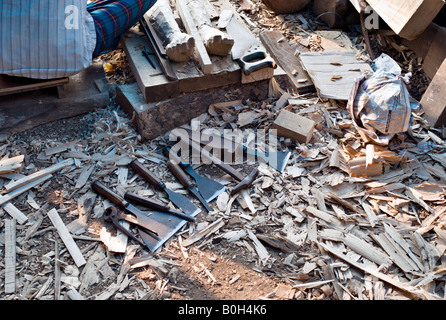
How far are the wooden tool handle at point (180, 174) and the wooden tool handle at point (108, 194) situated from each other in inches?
20.0

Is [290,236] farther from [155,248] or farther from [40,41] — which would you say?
[40,41]

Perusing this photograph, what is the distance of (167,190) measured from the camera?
3219 millimetres

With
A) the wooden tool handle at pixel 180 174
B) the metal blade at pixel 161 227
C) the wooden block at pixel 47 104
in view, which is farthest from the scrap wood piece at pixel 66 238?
the wooden block at pixel 47 104

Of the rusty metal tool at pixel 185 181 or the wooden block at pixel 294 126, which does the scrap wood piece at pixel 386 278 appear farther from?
the wooden block at pixel 294 126

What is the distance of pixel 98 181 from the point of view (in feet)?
10.6

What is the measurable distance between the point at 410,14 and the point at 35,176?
3.80 meters

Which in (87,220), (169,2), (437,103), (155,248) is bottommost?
(87,220)

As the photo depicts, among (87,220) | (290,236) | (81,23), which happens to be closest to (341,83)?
(290,236)

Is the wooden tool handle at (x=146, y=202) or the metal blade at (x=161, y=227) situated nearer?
the metal blade at (x=161, y=227)

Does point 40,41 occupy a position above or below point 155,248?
above

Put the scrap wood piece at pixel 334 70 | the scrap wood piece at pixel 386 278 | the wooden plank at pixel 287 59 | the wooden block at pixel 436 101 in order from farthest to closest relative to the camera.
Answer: the wooden plank at pixel 287 59, the scrap wood piece at pixel 334 70, the wooden block at pixel 436 101, the scrap wood piece at pixel 386 278

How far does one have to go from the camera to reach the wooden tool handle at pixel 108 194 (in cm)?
305

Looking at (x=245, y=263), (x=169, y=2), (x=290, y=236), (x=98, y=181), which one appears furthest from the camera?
(x=169, y=2)

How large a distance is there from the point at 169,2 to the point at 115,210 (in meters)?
2.74
